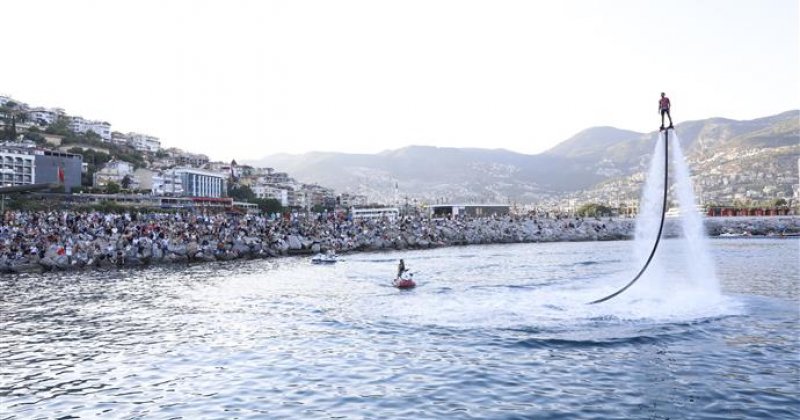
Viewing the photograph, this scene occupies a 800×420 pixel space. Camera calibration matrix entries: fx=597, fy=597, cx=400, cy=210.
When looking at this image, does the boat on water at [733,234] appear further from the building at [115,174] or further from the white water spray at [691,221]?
the building at [115,174]

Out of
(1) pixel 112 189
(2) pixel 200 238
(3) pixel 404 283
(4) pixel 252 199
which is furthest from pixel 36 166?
(3) pixel 404 283

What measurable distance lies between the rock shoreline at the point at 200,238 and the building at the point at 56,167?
147 feet

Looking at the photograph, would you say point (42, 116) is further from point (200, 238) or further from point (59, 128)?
point (200, 238)

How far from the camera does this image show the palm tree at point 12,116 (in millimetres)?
136000

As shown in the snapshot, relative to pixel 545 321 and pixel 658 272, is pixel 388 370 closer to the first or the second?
pixel 545 321

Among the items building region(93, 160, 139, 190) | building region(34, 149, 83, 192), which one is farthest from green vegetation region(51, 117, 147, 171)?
building region(34, 149, 83, 192)

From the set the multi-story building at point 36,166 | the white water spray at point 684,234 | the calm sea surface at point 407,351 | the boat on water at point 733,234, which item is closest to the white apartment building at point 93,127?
the multi-story building at point 36,166

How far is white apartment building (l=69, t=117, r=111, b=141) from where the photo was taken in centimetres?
18450

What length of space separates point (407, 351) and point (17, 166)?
115227 millimetres

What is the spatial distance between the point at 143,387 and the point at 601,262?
4965 cm

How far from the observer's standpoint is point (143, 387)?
17.9 metres

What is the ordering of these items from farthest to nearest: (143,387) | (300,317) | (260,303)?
(260,303) → (300,317) → (143,387)

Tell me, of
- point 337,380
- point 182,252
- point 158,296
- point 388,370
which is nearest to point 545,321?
point 388,370

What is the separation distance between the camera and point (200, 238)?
226 ft
